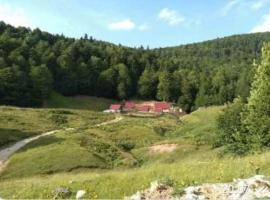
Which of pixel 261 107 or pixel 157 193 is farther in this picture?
pixel 261 107

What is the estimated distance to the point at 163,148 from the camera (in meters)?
66.5

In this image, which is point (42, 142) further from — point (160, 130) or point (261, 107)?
point (261, 107)

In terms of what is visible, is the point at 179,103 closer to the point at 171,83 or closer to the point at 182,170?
the point at 171,83

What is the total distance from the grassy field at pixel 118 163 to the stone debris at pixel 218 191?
1451 millimetres

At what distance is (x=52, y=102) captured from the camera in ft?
527

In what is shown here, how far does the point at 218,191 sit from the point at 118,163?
4359 cm

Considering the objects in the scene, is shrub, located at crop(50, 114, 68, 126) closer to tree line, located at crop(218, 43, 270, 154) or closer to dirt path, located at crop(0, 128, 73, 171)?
dirt path, located at crop(0, 128, 73, 171)

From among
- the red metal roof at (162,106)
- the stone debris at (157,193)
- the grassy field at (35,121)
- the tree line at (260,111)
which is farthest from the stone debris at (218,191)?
the red metal roof at (162,106)

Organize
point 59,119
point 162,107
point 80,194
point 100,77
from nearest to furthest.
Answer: point 80,194 → point 59,119 → point 162,107 → point 100,77

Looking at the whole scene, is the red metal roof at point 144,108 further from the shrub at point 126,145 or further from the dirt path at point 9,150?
the dirt path at point 9,150

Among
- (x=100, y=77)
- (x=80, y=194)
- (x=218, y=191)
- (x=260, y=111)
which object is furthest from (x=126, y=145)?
(x=100, y=77)

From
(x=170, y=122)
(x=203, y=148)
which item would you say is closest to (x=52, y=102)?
(x=170, y=122)

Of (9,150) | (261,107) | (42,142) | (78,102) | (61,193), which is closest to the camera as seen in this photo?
(61,193)

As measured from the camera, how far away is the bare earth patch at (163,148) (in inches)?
2552
